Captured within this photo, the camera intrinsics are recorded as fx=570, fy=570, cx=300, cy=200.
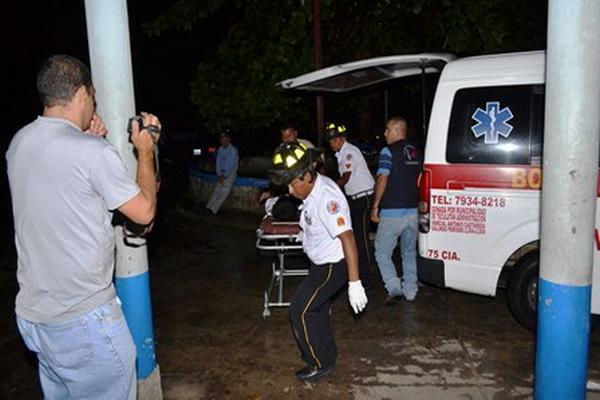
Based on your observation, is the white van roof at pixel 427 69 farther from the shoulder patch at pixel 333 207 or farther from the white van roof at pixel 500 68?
the shoulder patch at pixel 333 207

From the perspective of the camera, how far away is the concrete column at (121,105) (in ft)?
11.4

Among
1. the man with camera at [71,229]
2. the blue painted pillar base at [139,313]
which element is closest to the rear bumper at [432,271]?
the blue painted pillar base at [139,313]

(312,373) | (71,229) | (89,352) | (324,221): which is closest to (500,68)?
(324,221)

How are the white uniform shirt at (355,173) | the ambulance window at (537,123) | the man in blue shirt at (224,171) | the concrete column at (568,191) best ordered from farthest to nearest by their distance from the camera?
1. the man in blue shirt at (224,171)
2. the white uniform shirt at (355,173)
3. the ambulance window at (537,123)
4. the concrete column at (568,191)

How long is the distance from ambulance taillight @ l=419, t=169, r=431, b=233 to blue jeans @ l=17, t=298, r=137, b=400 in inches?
128

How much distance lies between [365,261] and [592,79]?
12.4 feet

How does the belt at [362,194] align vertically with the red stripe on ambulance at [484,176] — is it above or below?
below

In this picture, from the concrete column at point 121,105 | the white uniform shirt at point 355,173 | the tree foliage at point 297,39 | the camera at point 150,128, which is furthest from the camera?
the tree foliage at point 297,39

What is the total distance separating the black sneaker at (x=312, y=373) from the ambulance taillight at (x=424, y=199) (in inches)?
63.7

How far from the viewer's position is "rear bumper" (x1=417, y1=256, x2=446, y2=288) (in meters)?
5.20

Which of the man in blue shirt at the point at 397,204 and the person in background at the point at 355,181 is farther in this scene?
the person in background at the point at 355,181

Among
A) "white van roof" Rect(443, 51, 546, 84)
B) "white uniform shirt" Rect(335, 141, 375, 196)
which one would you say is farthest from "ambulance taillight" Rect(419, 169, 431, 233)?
"white uniform shirt" Rect(335, 141, 375, 196)

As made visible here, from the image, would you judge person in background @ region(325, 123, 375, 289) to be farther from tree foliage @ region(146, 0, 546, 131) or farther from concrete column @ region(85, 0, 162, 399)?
concrete column @ region(85, 0, 162, 399)

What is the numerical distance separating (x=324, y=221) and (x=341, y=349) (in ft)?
4.81
